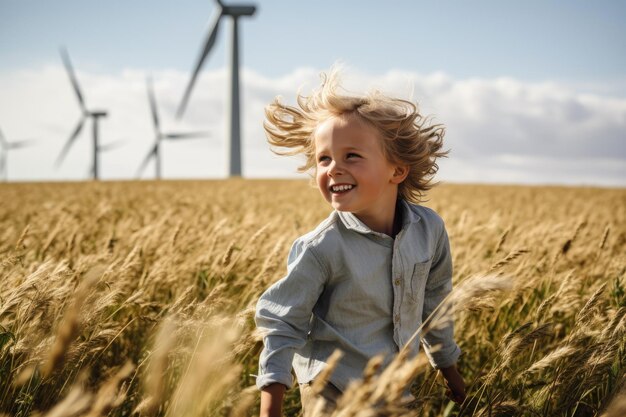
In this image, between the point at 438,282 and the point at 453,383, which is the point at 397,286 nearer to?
the point at 438,282

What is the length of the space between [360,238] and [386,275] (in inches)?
7.4

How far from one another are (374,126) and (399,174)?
312mm

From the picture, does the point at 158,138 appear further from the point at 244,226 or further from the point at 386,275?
the point at 386,275

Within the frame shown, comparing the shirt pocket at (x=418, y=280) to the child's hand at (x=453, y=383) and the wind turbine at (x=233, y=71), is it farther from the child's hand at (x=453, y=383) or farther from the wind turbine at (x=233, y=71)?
the wind turbine at (x=233, y=71)

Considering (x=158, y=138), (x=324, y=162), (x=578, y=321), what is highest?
(x=324, y=162)

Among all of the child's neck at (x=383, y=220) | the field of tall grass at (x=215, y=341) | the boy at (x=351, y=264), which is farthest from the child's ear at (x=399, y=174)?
the field of tall grass at (x=215, y=341)

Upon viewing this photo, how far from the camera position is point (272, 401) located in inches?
71.6

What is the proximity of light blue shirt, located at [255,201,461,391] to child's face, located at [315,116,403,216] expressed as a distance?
10 cm

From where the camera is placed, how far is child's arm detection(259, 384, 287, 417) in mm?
1798

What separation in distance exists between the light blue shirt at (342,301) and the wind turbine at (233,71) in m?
28.0

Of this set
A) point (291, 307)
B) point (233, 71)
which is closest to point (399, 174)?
point (291, 307)

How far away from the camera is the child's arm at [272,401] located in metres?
1.80

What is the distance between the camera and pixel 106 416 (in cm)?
178

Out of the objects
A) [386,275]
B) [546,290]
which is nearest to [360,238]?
[386,275]
